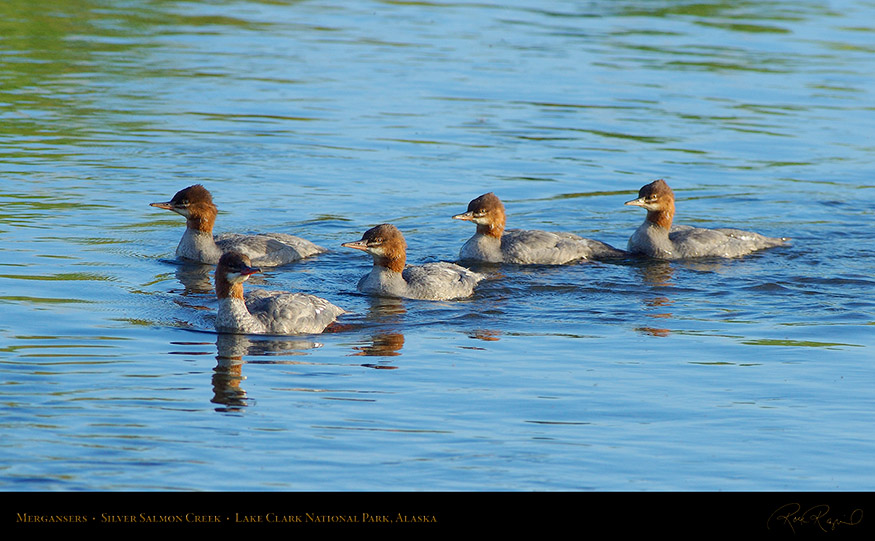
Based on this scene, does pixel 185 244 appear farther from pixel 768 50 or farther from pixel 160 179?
pixel 768 50

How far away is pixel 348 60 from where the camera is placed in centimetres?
2592

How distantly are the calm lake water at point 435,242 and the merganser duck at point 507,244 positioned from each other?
33 cm

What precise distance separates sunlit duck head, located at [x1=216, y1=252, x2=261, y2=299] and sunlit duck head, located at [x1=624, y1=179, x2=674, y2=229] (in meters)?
5.53

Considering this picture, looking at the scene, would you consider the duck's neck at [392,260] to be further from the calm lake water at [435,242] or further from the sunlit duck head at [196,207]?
the sunlit duck head at [196,207]

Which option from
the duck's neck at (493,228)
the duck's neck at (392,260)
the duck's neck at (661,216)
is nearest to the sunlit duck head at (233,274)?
the duck's neck at (392,260)

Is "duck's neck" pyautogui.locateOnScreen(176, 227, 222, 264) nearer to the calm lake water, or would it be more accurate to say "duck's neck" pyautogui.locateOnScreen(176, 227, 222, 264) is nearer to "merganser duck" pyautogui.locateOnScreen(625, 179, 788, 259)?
the calm lake water

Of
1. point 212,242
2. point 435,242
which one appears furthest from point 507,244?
point 212,242

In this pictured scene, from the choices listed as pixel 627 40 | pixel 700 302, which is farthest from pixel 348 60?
pixel 700 302

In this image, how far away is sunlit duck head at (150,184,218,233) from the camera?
14.6 meters

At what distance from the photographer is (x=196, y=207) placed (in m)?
14.6

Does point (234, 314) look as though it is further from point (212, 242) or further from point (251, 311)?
point (212, 242)
